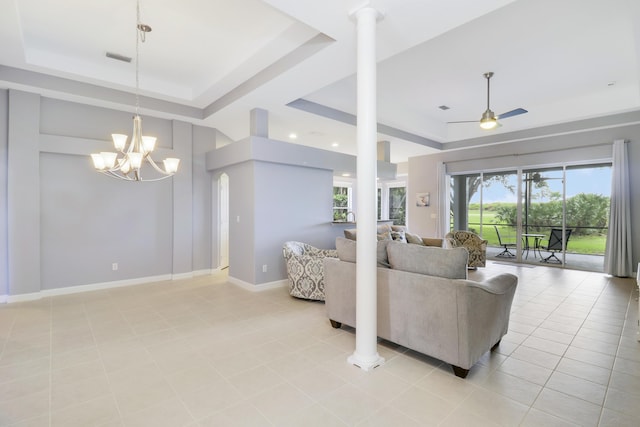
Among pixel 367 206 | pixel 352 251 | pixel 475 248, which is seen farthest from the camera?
pixel 475 248

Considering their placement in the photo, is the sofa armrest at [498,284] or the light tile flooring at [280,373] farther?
the sofa armrest at [498,284]

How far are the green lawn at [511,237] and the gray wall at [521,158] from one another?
886mm

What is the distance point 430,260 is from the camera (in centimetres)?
267

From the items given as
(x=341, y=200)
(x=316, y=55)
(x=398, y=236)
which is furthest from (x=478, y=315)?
(x=341, y=200)

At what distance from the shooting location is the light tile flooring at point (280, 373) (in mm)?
1992

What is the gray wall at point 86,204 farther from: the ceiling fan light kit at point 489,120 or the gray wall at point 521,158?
the gray wall at point 521,158

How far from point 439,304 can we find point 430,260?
37 centimetres

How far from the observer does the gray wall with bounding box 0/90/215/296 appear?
14.1 feet

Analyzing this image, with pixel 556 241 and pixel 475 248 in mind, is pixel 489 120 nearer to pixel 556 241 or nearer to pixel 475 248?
pixel 475 248

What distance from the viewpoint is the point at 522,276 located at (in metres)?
5.95

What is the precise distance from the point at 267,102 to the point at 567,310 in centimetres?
504

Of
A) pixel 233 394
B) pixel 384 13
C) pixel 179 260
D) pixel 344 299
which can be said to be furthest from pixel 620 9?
pixel 179 260

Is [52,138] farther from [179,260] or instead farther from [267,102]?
[267,102]

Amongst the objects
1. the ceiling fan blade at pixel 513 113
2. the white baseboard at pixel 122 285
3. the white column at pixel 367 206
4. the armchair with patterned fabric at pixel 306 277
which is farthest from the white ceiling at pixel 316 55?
the white baseboard at pixel 122 285
